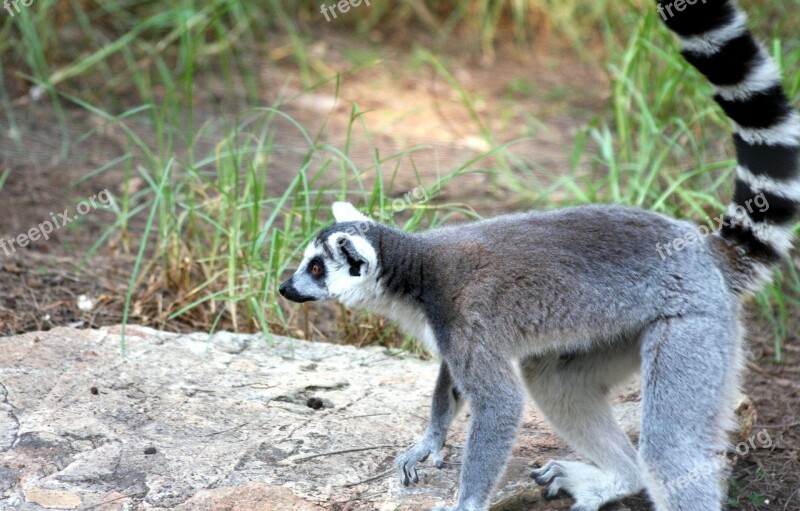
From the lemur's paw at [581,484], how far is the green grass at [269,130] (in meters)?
1.62

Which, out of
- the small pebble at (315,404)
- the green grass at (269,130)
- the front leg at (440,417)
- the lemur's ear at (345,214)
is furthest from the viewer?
the green grass at (269,130)

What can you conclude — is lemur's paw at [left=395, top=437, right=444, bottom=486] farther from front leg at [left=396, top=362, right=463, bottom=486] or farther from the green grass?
the green grass

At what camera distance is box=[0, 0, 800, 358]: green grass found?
5.60 m

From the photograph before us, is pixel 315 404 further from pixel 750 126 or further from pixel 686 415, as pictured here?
pixel 750 126

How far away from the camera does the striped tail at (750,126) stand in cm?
372

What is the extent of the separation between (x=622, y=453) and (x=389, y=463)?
3.25 ft

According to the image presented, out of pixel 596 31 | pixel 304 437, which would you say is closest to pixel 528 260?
pixel 304 437

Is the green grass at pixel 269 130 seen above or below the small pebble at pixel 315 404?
above

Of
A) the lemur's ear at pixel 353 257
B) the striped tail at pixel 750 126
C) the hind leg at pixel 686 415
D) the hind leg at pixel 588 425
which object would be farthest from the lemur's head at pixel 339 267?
the striped tail at pixel 750 126

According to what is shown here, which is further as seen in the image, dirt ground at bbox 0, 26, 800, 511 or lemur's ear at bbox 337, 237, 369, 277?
dirt ground at bbox 0, 26, 800, 511

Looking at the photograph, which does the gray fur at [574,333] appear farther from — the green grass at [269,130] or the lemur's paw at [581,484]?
the green grass at [269,130]

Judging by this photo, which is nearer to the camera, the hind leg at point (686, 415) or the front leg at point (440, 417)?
the hind leg at point (686, 415)

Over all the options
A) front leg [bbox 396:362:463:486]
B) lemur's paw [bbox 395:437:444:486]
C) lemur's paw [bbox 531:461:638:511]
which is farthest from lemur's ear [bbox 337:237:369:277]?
lemur's paw [bbox 531:461:638:511]

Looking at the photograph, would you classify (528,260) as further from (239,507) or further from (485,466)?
(239,507)
